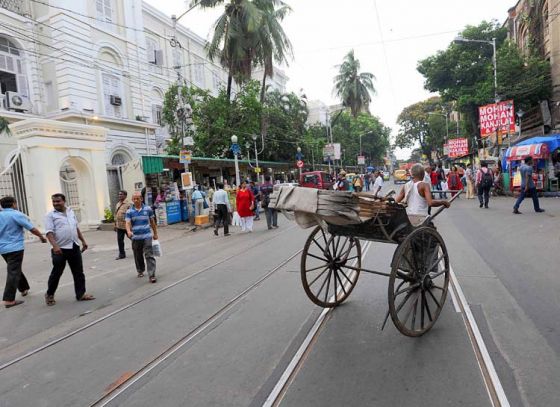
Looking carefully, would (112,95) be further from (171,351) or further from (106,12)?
(171,351)

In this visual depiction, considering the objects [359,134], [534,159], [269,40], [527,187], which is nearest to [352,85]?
[359,134]

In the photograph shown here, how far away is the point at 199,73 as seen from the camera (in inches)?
1293

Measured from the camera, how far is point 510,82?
76.1ft

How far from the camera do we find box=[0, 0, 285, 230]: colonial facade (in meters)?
14.2

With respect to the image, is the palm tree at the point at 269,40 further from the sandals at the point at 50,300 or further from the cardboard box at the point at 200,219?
the sandals at the point at 50,300

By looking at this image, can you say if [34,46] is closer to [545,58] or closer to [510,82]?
[510,82]

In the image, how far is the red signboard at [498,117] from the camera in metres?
20.0

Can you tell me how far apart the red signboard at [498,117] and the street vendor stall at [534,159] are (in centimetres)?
207

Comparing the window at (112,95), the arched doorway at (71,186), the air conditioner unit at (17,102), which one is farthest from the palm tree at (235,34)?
the arched doorway at (71,186)

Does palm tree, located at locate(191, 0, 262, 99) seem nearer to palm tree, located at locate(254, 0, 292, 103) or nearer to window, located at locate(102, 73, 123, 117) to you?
palm tree, located at locate(254, 0, 292, 103)

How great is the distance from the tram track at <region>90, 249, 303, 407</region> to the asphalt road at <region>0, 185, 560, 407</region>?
0.02m

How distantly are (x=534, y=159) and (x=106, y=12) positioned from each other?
23317mm

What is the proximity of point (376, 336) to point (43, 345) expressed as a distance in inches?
144

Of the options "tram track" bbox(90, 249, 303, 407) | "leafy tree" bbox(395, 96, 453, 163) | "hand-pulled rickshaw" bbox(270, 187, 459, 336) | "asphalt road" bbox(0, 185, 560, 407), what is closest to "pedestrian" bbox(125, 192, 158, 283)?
"asphalt road" bbox(0, 185, 560, 407)
